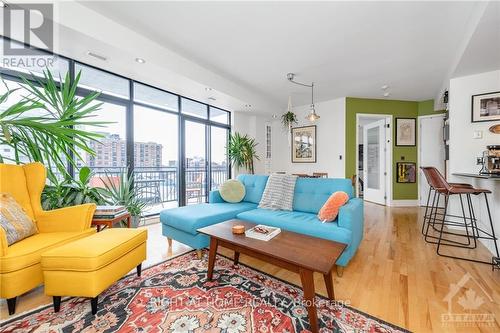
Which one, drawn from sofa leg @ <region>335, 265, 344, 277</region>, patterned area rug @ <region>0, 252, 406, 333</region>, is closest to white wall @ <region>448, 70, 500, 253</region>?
sofa leg @ <region>335, 265, 344, 277</region>

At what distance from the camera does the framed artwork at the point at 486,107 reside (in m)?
2.83

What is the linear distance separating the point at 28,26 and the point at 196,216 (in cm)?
267

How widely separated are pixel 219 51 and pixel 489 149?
3874 millimetres

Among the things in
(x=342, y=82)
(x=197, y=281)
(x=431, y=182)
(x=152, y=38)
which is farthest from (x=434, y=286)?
(x=152, y=38)

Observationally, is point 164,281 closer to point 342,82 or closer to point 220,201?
point 220,201

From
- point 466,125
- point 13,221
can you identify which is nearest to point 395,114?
point 466,125

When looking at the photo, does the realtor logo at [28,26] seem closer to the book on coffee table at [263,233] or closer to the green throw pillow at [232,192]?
the green throw pillow at [232,192]

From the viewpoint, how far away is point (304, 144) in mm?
5582

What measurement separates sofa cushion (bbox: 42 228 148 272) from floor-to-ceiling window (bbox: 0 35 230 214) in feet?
3.95

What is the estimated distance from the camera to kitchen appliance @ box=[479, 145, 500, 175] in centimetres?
249

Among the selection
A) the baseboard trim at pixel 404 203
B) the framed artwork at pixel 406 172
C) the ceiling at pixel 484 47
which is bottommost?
the baseboard trim at pixel 404 203

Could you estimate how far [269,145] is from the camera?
6105mm

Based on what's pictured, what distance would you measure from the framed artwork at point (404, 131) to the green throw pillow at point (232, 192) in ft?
14.3

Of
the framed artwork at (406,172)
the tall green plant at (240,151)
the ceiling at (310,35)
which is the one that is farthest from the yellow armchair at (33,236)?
the framed artwork at (406,172)
